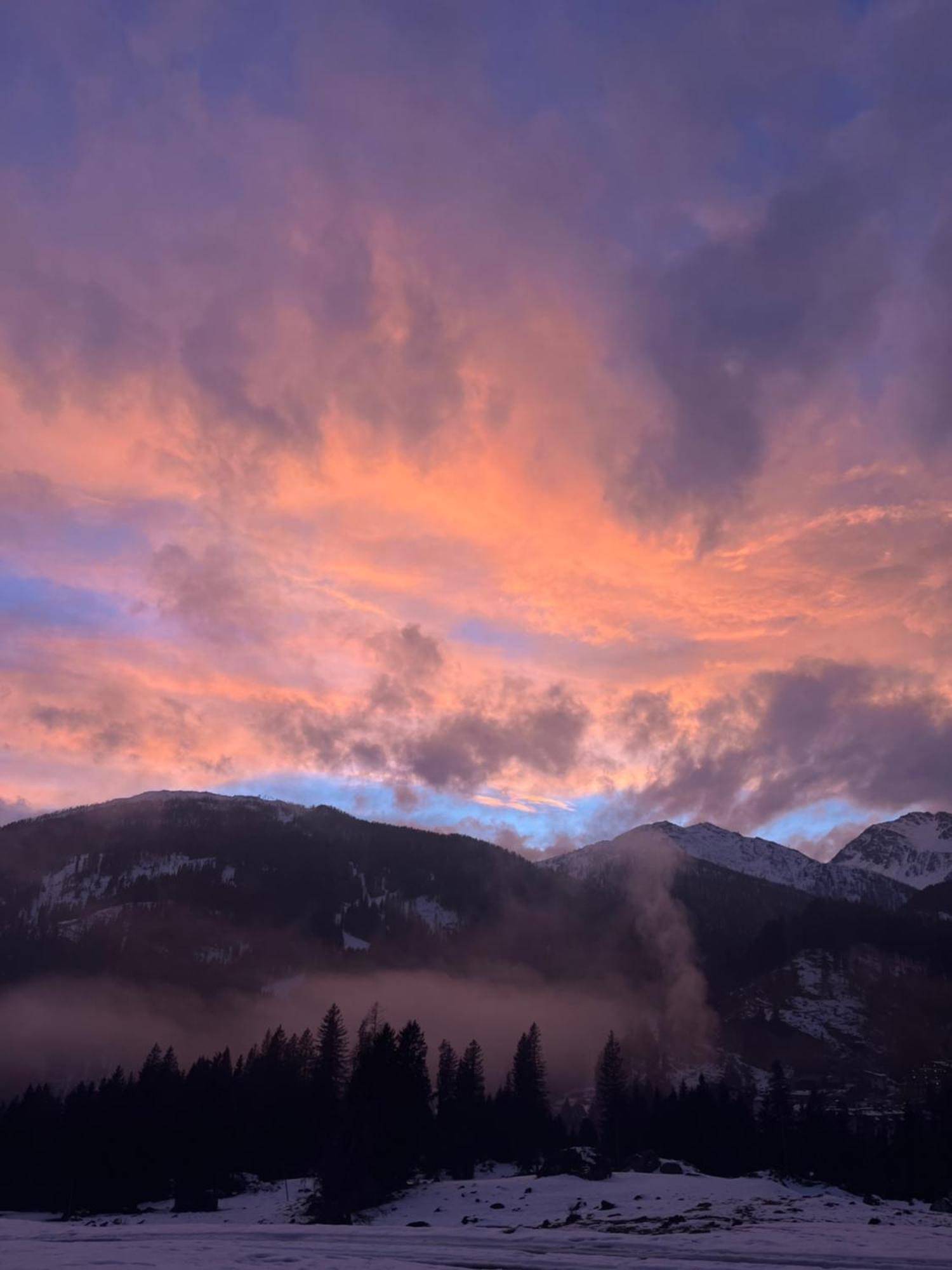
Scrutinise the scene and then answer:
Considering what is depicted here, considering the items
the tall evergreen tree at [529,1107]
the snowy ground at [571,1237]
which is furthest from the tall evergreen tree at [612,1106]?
the snowy ground at [571,1237]

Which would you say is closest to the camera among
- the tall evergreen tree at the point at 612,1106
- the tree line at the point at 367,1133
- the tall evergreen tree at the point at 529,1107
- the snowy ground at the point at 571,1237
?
the snowy ground at the point at 571,1237

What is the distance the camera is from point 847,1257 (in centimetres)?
2367

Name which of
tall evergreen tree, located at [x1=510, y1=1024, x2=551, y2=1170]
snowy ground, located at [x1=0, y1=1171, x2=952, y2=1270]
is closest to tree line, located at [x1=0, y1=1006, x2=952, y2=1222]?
tall evergreen tree, located at [x1=510, y1=1024, x2=551, y2=1170]

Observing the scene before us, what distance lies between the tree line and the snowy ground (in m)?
10.5

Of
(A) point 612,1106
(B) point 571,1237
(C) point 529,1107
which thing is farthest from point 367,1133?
(A) point 612,1106

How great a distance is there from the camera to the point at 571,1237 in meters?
33.3

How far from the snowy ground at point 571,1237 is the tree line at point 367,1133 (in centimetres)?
1054

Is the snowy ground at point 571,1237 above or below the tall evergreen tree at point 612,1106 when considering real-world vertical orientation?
above

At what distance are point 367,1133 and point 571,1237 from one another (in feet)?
125

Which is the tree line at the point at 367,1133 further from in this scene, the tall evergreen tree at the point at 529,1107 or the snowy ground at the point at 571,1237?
the snowy ground at the point at 571,1237

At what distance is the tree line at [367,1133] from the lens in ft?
249

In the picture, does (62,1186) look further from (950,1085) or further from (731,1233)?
(950,1085)

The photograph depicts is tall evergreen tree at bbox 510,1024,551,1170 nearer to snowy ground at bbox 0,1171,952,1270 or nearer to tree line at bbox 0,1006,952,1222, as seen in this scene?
tree line at bbox 0,1006,952,1222

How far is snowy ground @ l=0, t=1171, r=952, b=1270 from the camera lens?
23.1 metres
